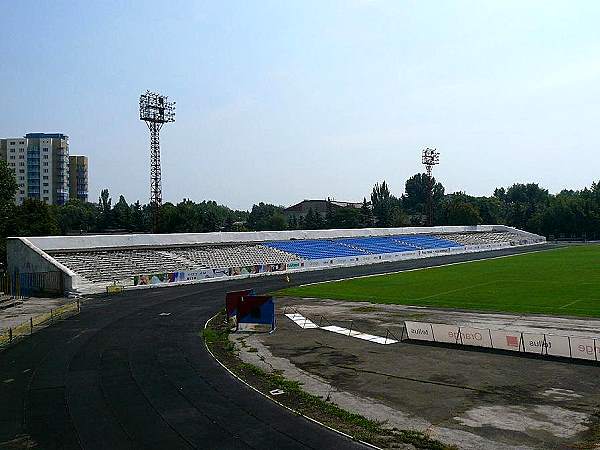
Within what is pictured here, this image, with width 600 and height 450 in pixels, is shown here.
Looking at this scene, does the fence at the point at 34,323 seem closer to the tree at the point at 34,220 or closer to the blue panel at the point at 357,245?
the blue panel at the point at 357,245

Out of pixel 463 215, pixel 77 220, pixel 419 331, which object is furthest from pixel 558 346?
pixel 77 220

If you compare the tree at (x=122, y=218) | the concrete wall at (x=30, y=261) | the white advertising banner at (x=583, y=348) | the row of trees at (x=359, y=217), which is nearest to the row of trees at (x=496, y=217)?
the row of trees at (x=359, y=217)

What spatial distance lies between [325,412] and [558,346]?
11.1 metres

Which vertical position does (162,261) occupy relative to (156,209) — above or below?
below

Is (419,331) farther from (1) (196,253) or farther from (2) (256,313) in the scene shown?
(1) (196,253)

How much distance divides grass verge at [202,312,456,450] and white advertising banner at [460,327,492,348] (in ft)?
29.3

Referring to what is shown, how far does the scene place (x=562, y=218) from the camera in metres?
150

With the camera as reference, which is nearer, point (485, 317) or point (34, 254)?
point (485, 317)

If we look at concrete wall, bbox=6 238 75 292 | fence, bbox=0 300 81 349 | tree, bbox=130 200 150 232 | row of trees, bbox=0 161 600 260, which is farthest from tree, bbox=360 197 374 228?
fence, bbox=0 300 81 349

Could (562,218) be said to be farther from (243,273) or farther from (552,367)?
(552,367)

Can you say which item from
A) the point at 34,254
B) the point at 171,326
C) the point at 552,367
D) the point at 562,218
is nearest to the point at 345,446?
the point at 552,367

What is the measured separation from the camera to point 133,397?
18.2 meters

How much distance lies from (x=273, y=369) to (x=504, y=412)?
904cm

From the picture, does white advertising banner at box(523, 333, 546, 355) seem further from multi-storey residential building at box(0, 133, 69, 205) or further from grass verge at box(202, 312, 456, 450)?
multi-storey residential building at box(0, 133, 69, 205)
